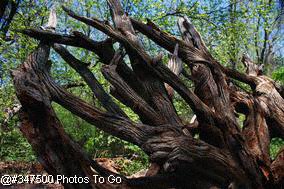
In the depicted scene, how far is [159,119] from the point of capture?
3.71 meters

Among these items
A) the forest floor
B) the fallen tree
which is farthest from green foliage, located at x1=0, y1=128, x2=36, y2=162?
the fallen tree

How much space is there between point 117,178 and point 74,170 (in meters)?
0.49

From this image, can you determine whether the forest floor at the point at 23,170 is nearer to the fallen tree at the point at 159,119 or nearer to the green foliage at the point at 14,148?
the green foliage at the point at 14,148

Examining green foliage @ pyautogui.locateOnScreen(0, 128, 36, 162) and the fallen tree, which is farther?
green foliage @ pyautogui.locateOnScreen(0, 128, 36, 162)

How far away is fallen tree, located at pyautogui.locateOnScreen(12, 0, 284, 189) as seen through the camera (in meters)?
3.17

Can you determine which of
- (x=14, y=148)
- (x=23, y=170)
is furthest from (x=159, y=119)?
(x=14, y=148)

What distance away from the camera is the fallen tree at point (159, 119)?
3.17 metres

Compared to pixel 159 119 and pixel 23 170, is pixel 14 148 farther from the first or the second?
pixel 159 119

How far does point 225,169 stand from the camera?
352 centimetres

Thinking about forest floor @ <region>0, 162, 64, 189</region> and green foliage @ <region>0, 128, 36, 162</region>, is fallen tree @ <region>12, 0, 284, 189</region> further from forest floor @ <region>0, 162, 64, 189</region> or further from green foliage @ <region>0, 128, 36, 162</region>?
green foliage @ <region>0, 128, 36, 162</region>

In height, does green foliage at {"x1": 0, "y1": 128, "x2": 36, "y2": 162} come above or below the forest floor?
above

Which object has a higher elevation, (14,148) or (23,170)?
(14,148)

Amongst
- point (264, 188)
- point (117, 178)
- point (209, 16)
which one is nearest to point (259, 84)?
point (264, 188)

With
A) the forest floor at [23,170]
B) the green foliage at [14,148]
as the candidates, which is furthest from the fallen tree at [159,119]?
the green foliage at [14,148]
